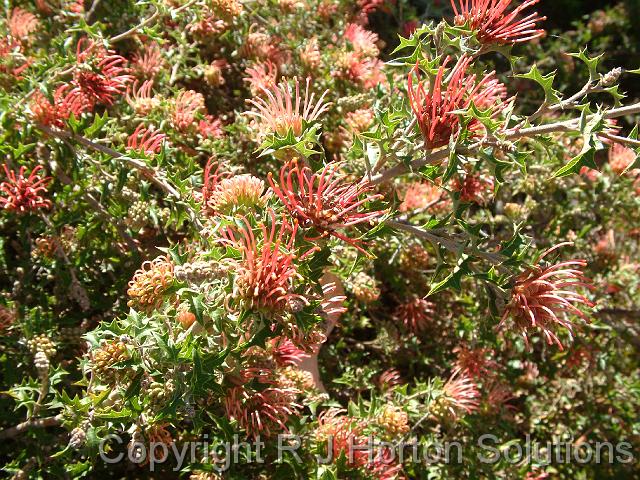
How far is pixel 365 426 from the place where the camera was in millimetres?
2061

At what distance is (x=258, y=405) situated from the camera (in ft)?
5.69

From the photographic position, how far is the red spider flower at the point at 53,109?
1.92 metres

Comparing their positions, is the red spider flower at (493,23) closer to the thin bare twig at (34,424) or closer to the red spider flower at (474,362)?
the red spider flower at (474,362)

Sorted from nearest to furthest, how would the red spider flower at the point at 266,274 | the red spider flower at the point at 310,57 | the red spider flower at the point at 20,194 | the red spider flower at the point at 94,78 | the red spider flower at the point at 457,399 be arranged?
the red spider flower at the point at 266,274 < the red spider flower at the point at 20,194 < the red spider flower at the point at 94,78 < the red spider flower at the point at 457,399 < the red spider flower at the point at 310,57

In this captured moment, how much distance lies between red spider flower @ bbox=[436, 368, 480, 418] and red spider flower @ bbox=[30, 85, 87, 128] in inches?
63.4

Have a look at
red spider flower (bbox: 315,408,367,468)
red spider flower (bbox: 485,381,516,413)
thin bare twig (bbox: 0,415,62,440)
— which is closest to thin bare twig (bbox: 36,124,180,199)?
thin bare twig (bbox: 0,415,62,440)

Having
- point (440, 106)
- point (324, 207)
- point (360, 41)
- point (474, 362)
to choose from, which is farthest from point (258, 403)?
point (360, 41)

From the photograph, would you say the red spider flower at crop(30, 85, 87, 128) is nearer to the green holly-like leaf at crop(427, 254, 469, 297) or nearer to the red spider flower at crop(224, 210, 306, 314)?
the red spider flower at crop(224, 210, 306, 314)

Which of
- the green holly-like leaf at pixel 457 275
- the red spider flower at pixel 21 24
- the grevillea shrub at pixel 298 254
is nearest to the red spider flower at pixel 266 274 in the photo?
the grevillea shrub at pixel 298 254

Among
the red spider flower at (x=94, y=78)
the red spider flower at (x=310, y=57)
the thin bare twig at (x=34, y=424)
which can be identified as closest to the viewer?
the thin bare twig at (x=34, y=424)

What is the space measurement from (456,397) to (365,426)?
0.41m

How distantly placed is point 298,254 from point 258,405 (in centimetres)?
56

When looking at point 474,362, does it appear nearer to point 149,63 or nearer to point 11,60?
point 149,63

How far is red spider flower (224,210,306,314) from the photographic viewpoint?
1.28m
